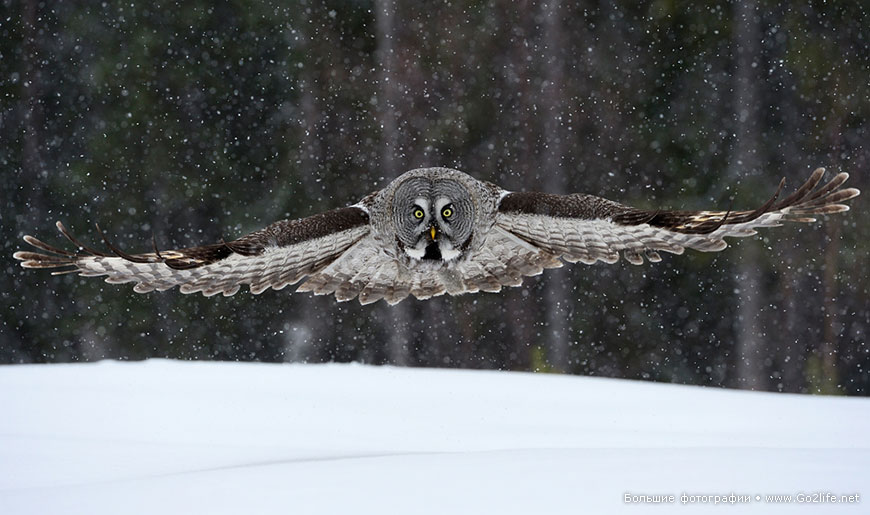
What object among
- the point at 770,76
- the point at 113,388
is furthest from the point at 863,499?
the point at 770,76

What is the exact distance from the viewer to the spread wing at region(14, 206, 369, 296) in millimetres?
3652

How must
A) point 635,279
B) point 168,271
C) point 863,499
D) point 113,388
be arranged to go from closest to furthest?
1. point 863,499
2. point 168,271
3. point 113,388
4. point 635,279

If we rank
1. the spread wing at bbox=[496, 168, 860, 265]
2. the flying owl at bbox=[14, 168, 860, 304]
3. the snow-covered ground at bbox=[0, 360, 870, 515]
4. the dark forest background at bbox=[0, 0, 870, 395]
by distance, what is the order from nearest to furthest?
the snow-covered ground at bbox=[0, 360, 870, 515], the spread wing at bbox=[496, 168, 860, 265], the flying owl at bbox=[14, 168, 860, 304], the dark forest background at bbox=[0, 0, 870, 395]

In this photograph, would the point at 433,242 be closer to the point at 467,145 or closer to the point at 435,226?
the point at 435,226

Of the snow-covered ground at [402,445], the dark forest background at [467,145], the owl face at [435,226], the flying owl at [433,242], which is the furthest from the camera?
the dark forest background at [467,145]

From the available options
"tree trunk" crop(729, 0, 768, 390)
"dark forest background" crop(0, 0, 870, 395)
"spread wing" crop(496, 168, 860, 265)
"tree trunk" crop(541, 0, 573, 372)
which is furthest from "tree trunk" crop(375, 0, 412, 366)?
"spread wing" crop(496, 168, 860, 265)

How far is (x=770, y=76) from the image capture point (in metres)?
9.12

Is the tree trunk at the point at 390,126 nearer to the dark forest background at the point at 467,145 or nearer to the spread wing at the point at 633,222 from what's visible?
the dark forest background at the point at 467,145

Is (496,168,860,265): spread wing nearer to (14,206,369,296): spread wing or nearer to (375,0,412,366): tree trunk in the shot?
(14,206,369,296): spread wing

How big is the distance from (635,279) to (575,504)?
6.83m

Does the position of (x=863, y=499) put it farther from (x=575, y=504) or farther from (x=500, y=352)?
(x=500, y=352)

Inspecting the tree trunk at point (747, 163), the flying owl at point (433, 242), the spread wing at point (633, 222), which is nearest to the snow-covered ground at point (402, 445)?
the flying owl at point (433, 242)

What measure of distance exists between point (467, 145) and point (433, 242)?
4.74 metres

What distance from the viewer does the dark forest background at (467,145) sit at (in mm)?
8852
